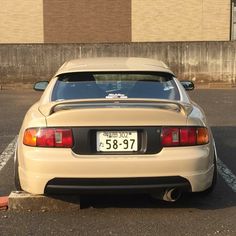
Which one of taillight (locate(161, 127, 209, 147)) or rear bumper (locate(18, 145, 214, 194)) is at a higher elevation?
taillight (locate(161, 127, 209, 147))

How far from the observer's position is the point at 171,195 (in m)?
4.74

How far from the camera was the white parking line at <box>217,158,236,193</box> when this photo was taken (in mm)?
5672

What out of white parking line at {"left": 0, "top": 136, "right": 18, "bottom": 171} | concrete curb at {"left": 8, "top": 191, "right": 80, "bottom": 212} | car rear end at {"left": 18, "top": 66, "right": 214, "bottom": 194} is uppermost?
car rear end at {"left": 18, "top": 66, "right": 214, "bottom": 194}

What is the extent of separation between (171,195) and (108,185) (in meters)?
0.71

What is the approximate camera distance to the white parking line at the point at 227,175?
18.6ft

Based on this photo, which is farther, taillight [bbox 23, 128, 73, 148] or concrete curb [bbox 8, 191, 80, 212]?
concrete curb [bbox 8, 191, 80, 212]

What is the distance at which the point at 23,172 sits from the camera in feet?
14.8

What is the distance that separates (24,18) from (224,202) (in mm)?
21005

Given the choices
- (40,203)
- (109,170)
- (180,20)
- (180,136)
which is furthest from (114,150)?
(180,20)

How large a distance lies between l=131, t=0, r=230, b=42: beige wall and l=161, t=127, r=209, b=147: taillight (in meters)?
20.6

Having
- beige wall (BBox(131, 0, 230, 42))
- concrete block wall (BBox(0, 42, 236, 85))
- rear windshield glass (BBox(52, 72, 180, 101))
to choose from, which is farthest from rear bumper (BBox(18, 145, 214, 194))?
beige wall (BBox(131, 0, 230, 42))

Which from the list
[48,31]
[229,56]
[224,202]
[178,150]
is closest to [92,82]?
[178,150]

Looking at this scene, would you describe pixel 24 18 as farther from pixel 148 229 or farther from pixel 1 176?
pixel 148 229

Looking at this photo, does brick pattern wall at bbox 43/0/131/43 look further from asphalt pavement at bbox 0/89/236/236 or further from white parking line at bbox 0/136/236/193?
asphalt pavement at bbox 0/89/236/236
